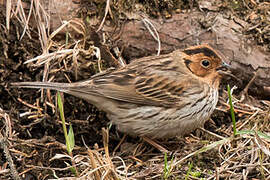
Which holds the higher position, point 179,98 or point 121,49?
point 121,49

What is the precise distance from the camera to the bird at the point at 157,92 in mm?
4832

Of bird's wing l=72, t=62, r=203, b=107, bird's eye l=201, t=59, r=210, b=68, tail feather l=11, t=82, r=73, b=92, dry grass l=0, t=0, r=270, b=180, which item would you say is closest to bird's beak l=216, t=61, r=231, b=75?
bird's eye l=201, t=59, r=210, b=68

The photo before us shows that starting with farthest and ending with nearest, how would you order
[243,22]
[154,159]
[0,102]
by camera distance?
[243,22], [0,102], [154,159]

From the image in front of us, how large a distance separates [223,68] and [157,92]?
2.68 feet

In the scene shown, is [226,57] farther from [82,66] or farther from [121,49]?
[82,66]

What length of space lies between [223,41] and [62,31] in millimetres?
1817

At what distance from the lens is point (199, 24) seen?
551cm

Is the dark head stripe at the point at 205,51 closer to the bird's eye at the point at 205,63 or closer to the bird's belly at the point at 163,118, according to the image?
the bird's eye at the point at 205,63

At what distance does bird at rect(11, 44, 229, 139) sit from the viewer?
15.9 feet

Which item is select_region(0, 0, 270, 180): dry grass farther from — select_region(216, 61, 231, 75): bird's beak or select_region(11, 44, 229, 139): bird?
select_region(216, 61, 231, 75): bird's beak

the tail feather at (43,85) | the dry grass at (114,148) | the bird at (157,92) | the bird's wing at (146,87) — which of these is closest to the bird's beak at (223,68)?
the bird at (157,92)

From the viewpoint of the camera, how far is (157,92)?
4.97 m

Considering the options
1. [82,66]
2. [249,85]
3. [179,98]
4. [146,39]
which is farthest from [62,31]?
[249,85]

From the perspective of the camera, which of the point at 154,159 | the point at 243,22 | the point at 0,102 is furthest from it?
the point at 243,22
